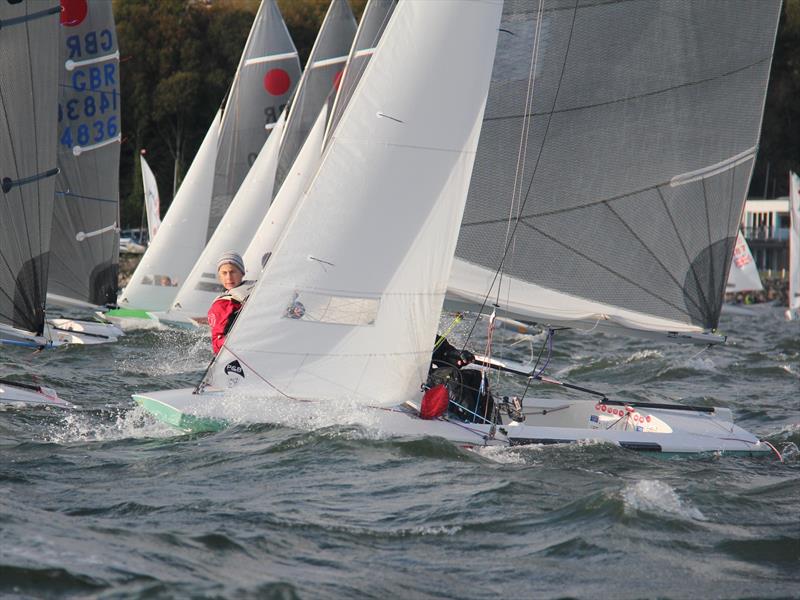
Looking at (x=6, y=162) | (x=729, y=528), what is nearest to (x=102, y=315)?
(x=6, y=162)

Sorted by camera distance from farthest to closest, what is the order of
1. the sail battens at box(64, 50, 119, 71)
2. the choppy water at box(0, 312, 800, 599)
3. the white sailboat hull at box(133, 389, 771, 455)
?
the sail battens at box(64, 50, 119, 71)
the white sailboat hull at box(133, 389, 771, 455)
the choppy water at box(0, 312, 800, 599)

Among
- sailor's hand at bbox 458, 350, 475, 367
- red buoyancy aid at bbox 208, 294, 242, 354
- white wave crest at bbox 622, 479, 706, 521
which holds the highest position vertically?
red buoyancy aid at bbox 208, 294, 242, 354

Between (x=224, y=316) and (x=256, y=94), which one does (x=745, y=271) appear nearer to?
(x=256, y=94)

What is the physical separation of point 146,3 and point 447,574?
4084 centimetres

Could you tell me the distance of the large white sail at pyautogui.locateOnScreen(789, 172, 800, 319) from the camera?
31.3 m

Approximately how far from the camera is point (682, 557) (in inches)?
247

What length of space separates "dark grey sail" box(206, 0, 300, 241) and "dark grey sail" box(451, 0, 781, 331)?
11402 millimetres

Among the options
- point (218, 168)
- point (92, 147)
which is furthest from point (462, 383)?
point (218, 168)

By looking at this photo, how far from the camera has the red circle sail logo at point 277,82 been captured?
2098 cm

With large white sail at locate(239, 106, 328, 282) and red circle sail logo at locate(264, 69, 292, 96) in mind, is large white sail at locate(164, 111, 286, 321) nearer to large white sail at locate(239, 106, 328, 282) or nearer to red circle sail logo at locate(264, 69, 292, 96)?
large white sail at locate(239, 106, 328, 282)

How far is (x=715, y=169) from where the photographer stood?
9.73 meters

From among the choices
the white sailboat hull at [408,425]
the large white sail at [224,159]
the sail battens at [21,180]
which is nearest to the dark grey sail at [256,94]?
the large white sail at [224,159]

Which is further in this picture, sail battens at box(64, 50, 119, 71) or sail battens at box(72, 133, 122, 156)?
sail battens at box(72, 133, 122, 156)

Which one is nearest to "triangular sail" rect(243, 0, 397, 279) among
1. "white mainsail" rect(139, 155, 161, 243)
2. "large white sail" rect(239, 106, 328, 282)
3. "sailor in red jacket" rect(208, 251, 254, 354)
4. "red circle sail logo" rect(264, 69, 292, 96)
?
"large white sail" rect(239, 106, 328, 282)
